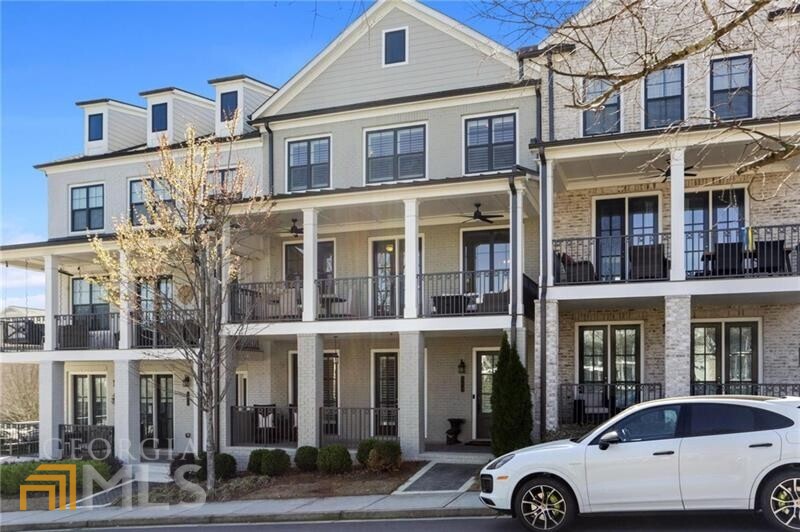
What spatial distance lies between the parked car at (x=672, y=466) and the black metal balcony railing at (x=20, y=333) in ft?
57.6

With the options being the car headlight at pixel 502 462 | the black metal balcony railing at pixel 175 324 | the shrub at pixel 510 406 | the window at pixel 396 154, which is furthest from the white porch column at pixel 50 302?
the car headlight at pixel 502 462

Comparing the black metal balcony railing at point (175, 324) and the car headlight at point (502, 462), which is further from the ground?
the black metal balcony railing at point (175, 324)

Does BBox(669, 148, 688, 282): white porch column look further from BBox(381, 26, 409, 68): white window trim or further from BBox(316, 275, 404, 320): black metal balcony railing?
BBox(381, 26, 409, 68): white window trim

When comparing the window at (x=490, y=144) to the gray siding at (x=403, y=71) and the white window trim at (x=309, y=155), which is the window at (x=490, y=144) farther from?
the white window trim at (x=309, y=155)

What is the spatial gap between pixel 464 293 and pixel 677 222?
16.9 ft

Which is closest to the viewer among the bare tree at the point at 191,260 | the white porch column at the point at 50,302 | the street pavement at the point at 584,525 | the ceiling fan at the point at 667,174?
the street pavement at the point at 584,525

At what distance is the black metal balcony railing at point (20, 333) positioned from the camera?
22750 mm

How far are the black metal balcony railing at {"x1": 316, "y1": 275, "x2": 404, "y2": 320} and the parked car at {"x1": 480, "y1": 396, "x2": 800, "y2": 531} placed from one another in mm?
8963

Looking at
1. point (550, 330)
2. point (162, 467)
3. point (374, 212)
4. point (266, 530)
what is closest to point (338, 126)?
point (374, 212)

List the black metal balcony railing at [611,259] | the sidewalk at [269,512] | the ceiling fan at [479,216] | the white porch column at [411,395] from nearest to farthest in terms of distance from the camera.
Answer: the sidewalk at [269,512], the black metal balcony railing at [611,259], the white porch column at [411,395], the ceiling fan at [479,216]

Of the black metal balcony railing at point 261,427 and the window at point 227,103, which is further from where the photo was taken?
the window at point 227,103

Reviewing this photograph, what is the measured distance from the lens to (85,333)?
21875 mm

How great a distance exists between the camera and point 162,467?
1925cm

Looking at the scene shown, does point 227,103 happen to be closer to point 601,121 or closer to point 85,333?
point 85,333
